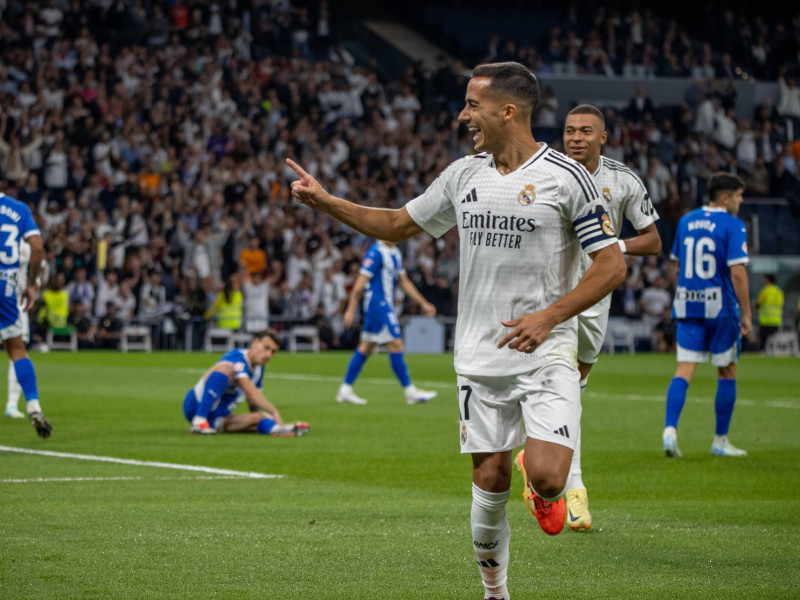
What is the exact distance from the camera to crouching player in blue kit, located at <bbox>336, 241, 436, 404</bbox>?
1673 cm

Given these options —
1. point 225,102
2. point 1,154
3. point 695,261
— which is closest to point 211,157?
point 225,102

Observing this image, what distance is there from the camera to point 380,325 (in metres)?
16.9

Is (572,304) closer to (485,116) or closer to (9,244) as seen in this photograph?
(485,116)

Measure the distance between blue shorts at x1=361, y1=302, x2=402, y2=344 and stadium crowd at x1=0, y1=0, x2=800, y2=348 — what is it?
10.6m

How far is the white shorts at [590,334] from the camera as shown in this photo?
7514mm

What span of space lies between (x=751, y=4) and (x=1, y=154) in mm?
27875

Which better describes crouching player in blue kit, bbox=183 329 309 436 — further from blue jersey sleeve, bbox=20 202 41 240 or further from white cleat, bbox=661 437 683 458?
white cleat, bbox=661 437 683 458

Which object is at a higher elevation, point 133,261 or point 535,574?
point 133,261

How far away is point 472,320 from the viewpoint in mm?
5348

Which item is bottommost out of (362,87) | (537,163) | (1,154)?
(537,163)

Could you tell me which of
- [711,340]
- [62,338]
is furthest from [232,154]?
[711,340]

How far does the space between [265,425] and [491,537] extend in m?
7.72

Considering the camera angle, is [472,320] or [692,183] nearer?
[472,320]

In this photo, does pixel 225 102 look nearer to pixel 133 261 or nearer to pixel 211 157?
pixel 211 157
